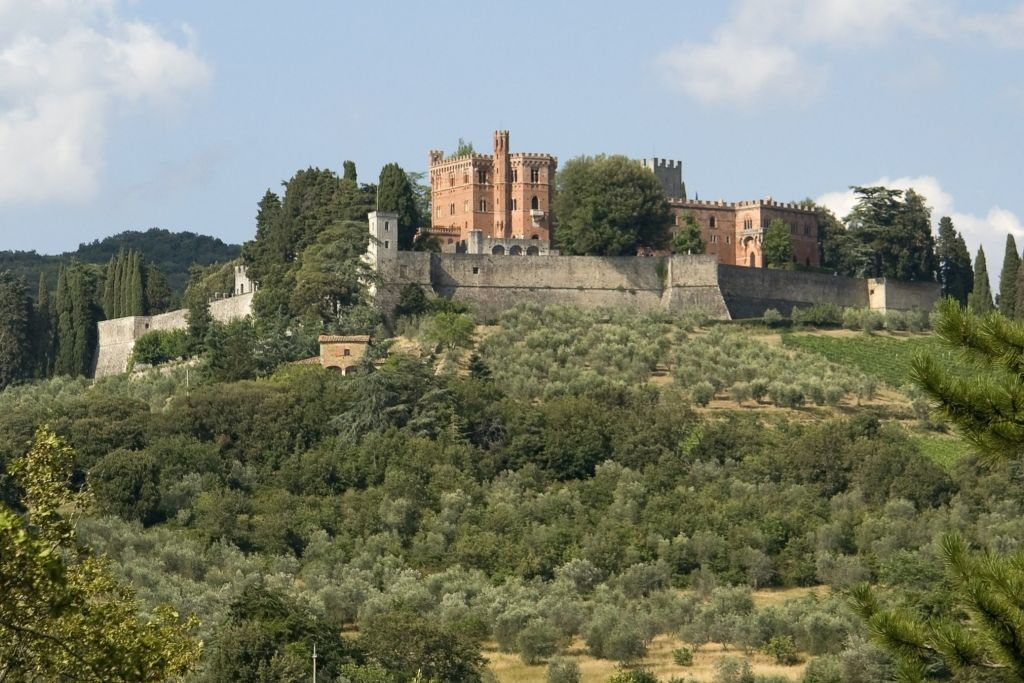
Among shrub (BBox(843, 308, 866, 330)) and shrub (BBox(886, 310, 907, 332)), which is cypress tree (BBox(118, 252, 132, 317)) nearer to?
shrub (BBox(843, 308, 866, 330))

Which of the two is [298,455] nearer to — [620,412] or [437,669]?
[620,412]

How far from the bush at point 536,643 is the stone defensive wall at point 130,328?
2675cm

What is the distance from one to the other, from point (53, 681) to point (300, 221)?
51.0 metres

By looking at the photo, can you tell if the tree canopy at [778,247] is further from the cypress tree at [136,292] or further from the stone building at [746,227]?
the cypress tree at [136,292]

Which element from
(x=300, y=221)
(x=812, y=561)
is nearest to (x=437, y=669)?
(x=812, y=561)

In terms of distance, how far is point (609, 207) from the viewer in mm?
68250

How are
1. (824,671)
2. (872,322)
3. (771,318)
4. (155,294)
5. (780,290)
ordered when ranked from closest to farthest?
(824,671)
(771,318)
(872,322)
(780,290)
(155,294)

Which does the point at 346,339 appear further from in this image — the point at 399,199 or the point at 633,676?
the point at 633,676

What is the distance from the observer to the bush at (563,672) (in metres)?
40.1

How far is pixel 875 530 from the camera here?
5075 cm

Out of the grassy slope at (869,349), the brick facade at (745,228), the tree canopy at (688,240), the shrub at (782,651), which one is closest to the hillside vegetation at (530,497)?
the shrub at (782,651)

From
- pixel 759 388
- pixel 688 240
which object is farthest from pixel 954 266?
pixel 759 388

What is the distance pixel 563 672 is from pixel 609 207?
2993 centimetres

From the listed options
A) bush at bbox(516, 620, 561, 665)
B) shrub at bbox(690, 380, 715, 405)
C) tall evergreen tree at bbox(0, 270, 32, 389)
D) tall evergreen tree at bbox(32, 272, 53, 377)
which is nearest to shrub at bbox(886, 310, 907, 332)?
shrub at bbox(690, 380, 715, 405)
